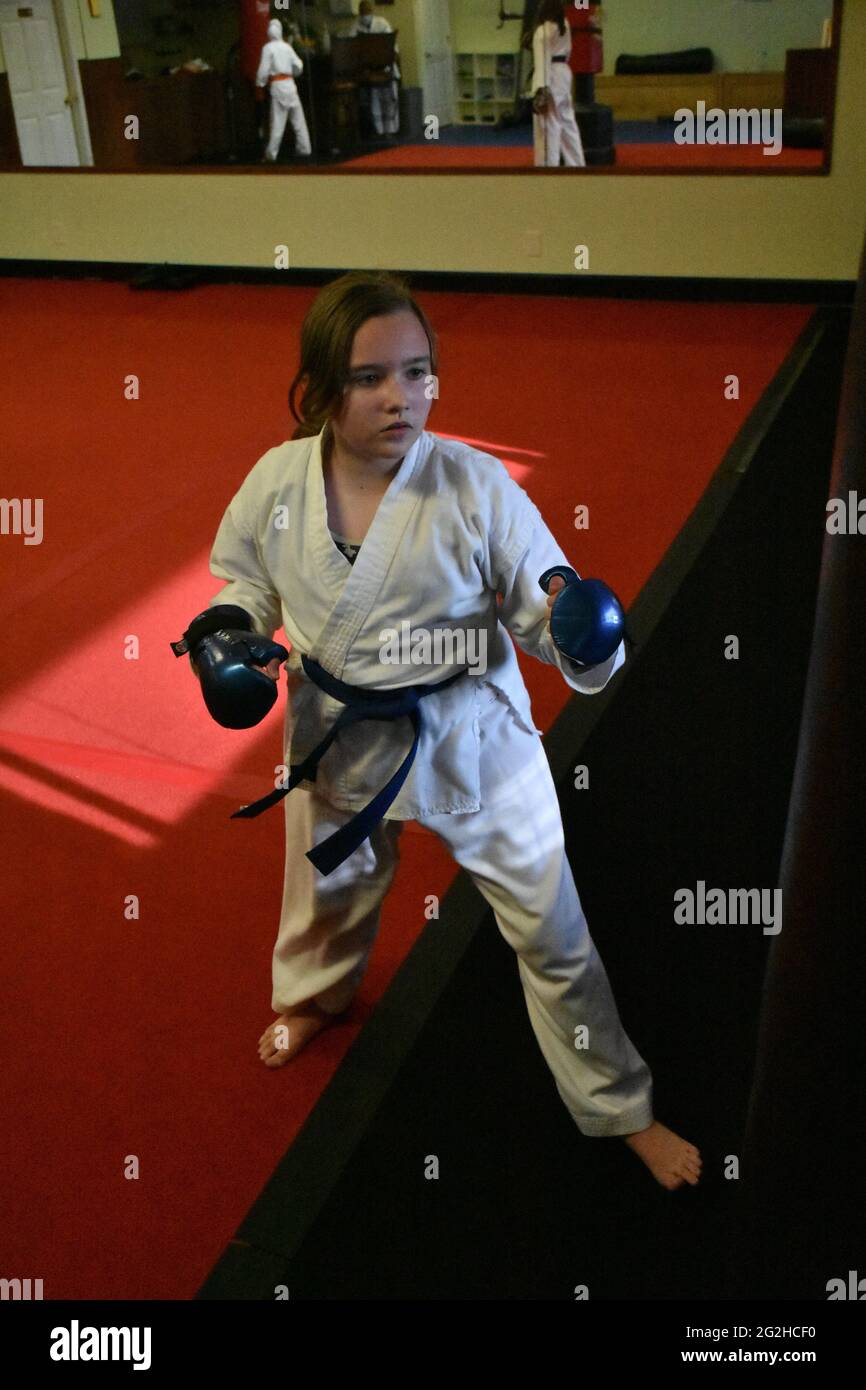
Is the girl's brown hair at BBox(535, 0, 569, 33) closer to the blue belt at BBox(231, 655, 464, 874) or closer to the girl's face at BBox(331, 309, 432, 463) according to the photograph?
the girl's face at BBox(331, 309, 432, 463)

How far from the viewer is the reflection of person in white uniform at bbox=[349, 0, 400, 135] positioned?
23.5 ft

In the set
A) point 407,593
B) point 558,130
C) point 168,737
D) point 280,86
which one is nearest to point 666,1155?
point 407,593

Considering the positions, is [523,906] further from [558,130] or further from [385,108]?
[385,108]

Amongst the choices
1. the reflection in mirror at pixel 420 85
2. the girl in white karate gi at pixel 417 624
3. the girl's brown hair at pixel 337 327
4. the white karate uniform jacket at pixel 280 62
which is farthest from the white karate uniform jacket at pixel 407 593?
the white karate uniform jacket at pixel 280 62

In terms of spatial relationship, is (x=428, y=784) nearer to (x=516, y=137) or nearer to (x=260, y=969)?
(x=260, y=969)

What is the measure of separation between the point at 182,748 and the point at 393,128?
5.51m

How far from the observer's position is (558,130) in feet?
21.7

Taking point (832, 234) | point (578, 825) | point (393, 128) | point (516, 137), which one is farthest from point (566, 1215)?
point (393, 128)

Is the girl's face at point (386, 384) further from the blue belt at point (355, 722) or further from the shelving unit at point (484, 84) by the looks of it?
the shelving unit at point (484, 84)

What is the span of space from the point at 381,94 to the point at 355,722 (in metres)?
6.74

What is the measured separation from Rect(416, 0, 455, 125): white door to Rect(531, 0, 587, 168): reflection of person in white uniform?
1.75 feet

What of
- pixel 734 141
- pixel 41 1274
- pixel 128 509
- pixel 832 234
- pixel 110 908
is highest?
pixel 734 141

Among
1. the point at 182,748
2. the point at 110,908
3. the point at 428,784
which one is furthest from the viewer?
the point at 182,748

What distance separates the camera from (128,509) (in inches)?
171
